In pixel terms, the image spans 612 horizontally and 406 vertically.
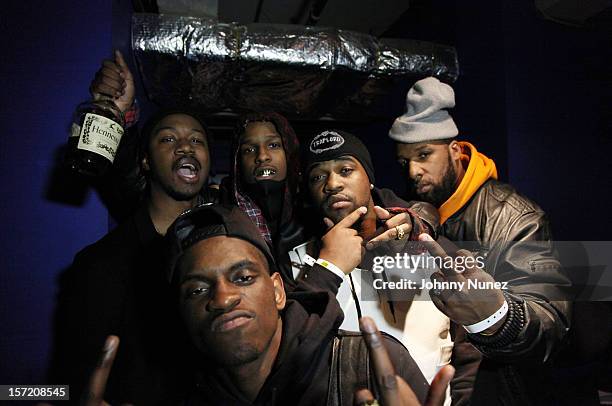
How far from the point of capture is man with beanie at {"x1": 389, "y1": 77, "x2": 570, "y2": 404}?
87 centimetres

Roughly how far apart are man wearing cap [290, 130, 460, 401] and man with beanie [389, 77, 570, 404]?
11 cm

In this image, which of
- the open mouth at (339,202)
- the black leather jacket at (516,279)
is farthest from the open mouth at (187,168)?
the black leather jacket at (516,279)

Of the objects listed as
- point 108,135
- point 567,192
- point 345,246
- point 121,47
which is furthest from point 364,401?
point 567,192

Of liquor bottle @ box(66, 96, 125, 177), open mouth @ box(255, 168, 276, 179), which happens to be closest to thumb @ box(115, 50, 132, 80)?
liquor bottle @ box(66, 96, 125, 177)

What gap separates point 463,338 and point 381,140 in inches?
85.0

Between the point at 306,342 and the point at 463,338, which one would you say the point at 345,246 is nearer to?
the point at 306,342

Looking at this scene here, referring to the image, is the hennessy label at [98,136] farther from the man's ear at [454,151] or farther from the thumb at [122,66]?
the man's ear at [454,151]

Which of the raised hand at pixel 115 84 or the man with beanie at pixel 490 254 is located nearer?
the man with beanie at pixel 490 254

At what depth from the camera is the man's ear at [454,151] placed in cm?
139

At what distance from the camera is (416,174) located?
135 cm

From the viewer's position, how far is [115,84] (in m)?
1.17

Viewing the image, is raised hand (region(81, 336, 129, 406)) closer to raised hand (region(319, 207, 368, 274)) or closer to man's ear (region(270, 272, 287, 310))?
man's ear (region(270, 272, 287, 310))

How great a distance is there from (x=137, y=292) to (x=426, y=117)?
3.48 ft

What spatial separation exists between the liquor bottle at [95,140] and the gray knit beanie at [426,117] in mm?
887
